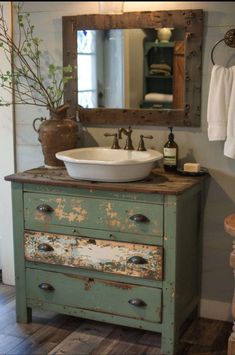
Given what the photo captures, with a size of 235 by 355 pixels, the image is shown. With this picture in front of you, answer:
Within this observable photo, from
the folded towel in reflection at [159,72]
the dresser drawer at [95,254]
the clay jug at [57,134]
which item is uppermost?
the folded towel in reflection at [159,72]

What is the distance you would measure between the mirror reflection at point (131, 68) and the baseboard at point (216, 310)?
3.60 ft

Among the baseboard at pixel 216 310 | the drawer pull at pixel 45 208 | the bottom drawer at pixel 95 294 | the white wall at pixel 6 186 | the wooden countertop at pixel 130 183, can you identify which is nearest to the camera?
the wooden countertop at pixel 130 183

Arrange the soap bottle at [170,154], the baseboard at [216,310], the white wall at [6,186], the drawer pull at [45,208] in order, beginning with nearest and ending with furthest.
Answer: the drawer pull at [45,208]
the soap bottle at [170,154]
the baseboard at [216,310]
the white wall at [6,186]

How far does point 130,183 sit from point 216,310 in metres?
0.95

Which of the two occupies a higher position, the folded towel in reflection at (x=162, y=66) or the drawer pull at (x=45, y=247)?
the folded towel in reflection at (x=162, y=66)

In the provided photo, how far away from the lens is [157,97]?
2.84 m

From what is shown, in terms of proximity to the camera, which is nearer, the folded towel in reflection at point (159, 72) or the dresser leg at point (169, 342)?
the dresser leg at point (169, 342)

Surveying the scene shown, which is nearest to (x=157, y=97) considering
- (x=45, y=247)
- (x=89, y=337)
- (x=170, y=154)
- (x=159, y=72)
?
(x=159, y=72)

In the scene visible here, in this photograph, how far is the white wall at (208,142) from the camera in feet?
8.90

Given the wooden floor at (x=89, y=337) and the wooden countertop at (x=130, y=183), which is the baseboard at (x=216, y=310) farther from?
the wooden countertop at (x=130, y=183)

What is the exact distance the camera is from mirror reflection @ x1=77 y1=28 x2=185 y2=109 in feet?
9.19

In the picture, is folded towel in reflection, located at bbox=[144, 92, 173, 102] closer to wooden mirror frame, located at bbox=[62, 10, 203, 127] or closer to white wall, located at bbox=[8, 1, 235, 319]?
wooden mirror frame, located at bbox=[62, 10, 203, 127]

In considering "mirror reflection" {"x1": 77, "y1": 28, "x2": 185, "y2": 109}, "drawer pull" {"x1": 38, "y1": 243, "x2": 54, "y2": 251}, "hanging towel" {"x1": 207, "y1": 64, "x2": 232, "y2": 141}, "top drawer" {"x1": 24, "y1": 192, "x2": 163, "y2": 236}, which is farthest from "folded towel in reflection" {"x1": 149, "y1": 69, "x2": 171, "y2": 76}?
"drawer pull" {"x1": 38, "y1": 243, "x2": 54, "y2": 251}

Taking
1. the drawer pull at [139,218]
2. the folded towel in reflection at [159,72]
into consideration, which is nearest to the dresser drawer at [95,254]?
the drawer pull at [139,218]
